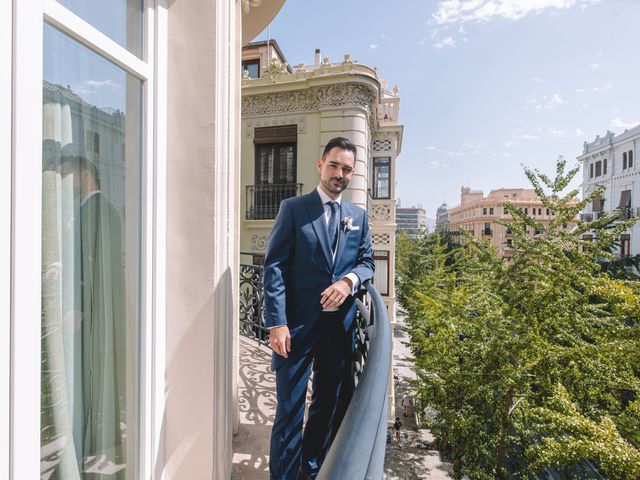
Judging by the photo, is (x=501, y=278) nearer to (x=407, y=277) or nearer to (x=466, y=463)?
(x=466, y=463)

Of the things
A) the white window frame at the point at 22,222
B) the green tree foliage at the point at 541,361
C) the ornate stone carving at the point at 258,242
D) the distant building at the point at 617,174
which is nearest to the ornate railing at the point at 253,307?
the white window frame at the point at 22,222

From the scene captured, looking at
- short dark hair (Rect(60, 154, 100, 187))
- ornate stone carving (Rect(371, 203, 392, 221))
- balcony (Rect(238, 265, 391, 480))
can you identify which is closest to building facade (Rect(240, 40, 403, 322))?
ornate stone carving (Rect(371, 203, 392, 221))

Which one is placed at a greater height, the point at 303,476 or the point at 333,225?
the point at 333,225

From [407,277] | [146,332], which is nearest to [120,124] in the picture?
[146,332]

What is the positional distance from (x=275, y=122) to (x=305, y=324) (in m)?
10.00

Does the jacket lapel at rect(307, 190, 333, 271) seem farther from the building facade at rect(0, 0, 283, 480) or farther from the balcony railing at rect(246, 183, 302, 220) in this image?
the balcony railing at rect(246, 183, 302, 220)

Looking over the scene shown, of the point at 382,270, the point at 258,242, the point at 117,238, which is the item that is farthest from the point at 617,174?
the point at 117,238

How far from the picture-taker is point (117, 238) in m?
1.53

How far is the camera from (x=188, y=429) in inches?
73.0

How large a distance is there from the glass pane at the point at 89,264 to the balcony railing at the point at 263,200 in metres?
9.03

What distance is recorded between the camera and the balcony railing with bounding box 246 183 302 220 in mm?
10680

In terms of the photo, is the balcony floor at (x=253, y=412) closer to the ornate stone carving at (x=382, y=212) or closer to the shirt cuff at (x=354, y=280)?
the shirt cuff at (x=354, y=280)

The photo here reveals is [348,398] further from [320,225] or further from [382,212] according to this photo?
[382,212]

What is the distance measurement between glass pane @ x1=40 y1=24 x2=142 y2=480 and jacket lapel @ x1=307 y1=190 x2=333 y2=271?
2.87ft
